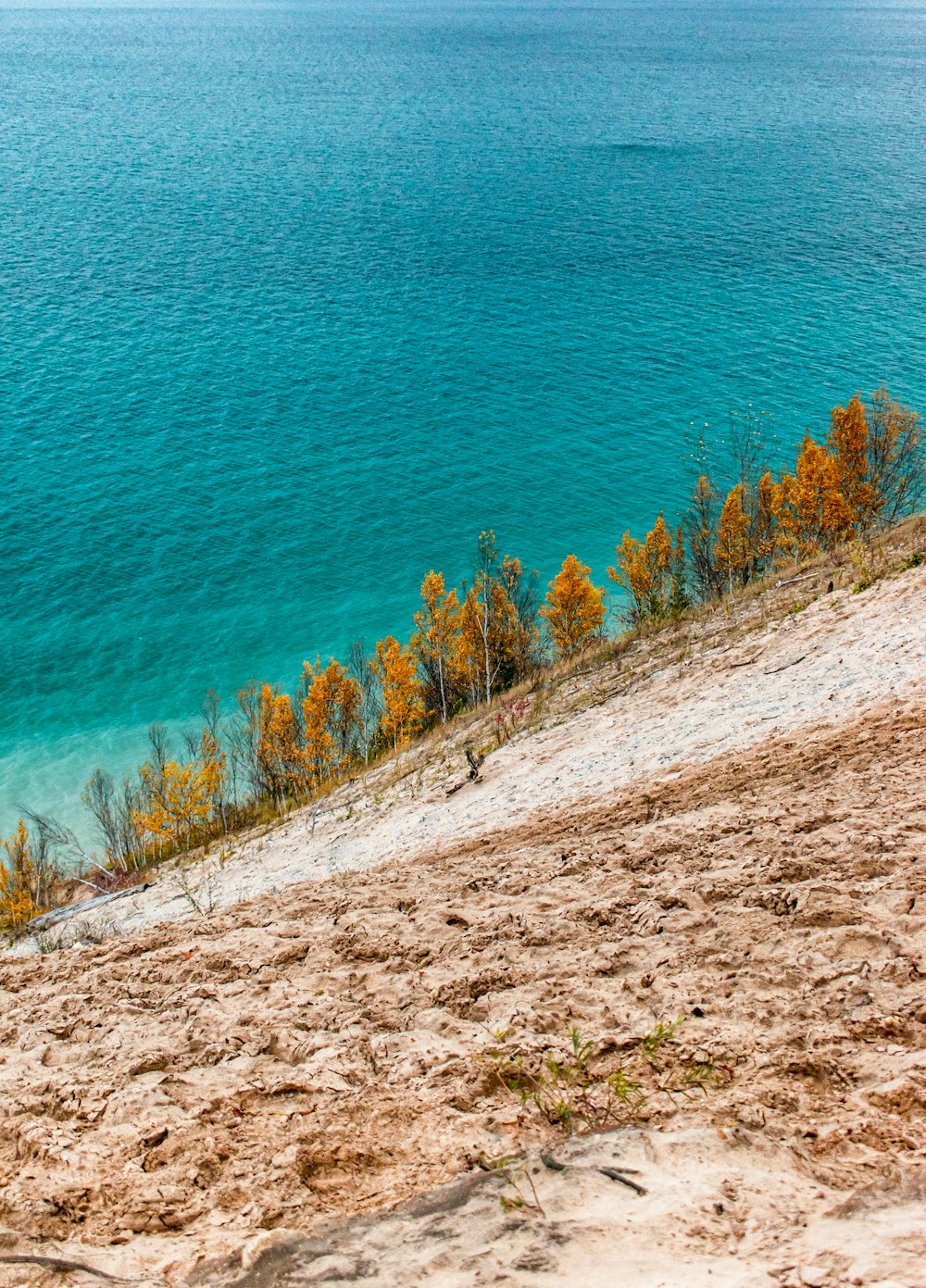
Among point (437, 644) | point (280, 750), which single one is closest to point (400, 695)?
point (437, 644)

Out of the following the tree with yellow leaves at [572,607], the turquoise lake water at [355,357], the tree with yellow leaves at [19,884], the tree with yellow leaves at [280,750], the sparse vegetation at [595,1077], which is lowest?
the sparse vegetation at [595,1077]

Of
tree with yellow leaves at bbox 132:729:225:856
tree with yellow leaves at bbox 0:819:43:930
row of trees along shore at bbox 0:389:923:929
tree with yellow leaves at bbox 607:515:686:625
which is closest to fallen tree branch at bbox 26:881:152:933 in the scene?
tree with yellow leaves at bbox 0:819:43:930

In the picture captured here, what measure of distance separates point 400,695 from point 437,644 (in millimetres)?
4060

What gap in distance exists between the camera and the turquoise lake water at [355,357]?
193 ft

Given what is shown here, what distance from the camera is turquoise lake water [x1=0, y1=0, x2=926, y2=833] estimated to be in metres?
58.9

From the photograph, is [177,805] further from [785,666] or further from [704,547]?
[704,547]

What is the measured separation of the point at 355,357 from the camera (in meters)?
83.7

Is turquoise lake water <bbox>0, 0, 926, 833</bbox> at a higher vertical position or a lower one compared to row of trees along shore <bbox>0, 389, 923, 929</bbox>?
higher

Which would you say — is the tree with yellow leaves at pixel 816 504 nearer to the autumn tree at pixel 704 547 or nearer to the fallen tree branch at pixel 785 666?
the autumn tree at pixel 704 547

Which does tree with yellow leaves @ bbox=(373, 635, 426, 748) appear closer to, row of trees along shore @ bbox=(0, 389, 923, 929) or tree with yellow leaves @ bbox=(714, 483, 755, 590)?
row of trees along shore @ bbox=(0, 389, 923, 929)

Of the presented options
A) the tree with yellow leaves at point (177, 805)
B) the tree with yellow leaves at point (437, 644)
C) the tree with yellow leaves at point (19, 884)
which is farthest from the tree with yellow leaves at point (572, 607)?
the tree with yellow leaves at point (19, 884)

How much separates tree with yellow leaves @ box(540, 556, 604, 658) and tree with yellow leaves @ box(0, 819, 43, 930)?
26.0 meters

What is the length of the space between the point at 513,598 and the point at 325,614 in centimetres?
1401

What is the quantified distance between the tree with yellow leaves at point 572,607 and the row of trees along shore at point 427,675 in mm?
71
